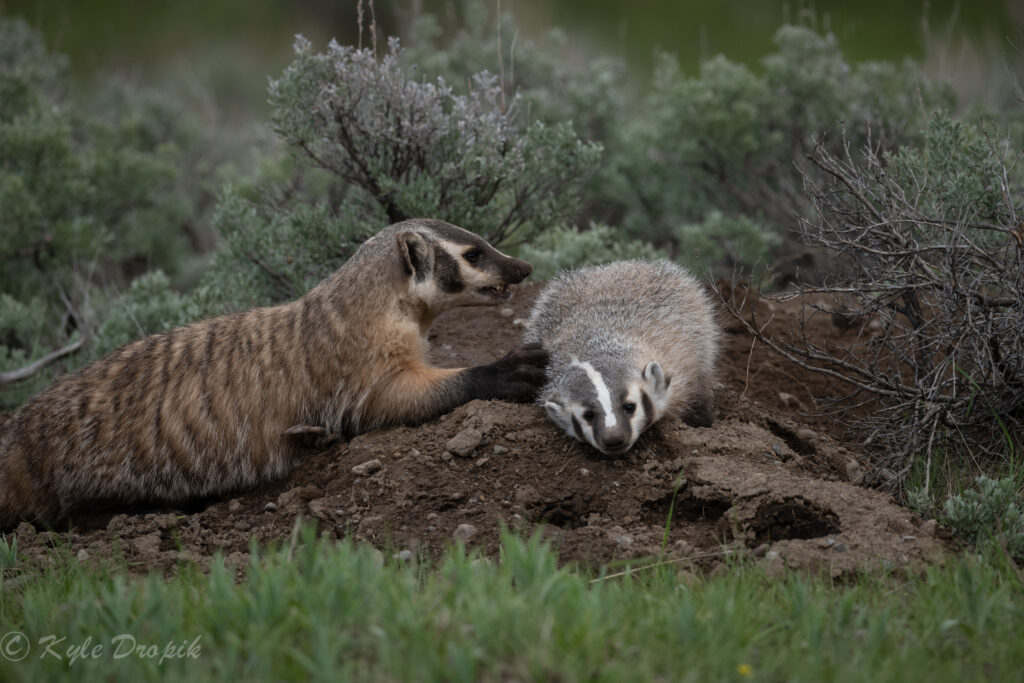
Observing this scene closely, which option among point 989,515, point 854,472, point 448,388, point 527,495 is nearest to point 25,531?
point 448,388

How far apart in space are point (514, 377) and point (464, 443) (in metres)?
0.42

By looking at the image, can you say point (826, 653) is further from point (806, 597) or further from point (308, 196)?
point (308, 196)

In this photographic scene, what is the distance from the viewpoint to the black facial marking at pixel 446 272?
13.0 feet

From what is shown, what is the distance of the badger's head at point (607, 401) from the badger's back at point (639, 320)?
12 cm

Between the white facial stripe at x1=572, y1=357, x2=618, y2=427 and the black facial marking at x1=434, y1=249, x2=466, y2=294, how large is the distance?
2.14ft

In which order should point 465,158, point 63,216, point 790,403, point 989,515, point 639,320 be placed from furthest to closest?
point 63,216 < point 465,158 < point 790,403 < point 639,320 < point 989,515

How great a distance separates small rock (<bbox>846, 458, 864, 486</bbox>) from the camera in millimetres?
3648

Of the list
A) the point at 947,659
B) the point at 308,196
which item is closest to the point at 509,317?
the point at 308,196

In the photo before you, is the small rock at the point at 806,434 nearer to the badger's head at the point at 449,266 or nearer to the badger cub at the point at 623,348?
the badger cub at the point at 623,348

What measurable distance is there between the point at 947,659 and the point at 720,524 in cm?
101

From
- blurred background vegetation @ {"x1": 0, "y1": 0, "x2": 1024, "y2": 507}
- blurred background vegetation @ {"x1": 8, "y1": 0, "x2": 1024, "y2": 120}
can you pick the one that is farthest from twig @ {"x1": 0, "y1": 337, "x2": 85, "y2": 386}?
blurred background vegetation @ {"x1": 8, "y1": 0, "x2": 1024, "y2": 120}

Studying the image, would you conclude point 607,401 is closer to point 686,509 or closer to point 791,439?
point 686,509

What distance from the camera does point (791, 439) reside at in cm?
398

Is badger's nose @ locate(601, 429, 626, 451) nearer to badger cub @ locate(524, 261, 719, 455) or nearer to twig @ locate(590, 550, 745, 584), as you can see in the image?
badger cub @ locate(524, 261, 719, 455)
